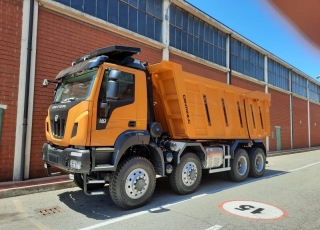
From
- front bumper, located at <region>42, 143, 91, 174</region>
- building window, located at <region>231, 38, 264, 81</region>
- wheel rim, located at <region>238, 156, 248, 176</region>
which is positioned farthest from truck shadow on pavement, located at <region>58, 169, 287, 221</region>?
building window, located at <region>231, 38, 264, 81</region>

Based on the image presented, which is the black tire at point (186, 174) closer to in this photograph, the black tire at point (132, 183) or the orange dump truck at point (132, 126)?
the orange dump truck at point (132, 126)

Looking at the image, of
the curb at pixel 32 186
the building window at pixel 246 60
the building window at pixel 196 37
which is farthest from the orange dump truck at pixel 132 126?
the building window at pixel 246 60

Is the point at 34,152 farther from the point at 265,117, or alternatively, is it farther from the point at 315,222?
the point at 265,117

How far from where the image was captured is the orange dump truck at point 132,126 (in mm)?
4996

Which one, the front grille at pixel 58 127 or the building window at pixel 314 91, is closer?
the front grille at pixel 58 127

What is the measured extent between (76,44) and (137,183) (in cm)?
574

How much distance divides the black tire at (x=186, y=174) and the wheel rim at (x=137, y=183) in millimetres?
1051

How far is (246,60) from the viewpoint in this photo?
1895 centimetres

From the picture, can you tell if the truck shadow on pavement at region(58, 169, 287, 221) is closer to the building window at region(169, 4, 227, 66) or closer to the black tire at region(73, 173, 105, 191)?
the black tire at region(73, 173, 105, 191)

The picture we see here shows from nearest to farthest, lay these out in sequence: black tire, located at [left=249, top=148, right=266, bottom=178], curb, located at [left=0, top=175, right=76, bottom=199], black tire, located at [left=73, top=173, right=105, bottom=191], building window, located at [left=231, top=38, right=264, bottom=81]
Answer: black tire, located at [left=73, top=173, right=105, bottom=191], curb, located at [left=0, top=175, right=76, bottom=199], black tire, located at [left=249, top=148, right=266, bottom=178], building window, located at [left=231, top=38, right=264, bottom=81]

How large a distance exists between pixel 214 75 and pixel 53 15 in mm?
10034

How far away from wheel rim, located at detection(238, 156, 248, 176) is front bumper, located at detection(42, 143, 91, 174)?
565 cm

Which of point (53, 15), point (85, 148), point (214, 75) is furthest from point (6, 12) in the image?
point (214, 75)

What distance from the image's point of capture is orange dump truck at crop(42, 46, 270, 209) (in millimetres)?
4996
